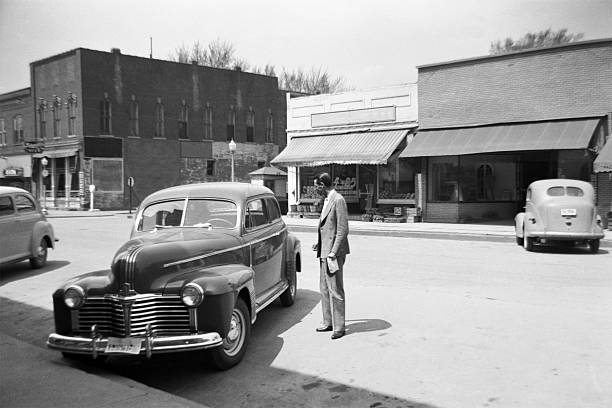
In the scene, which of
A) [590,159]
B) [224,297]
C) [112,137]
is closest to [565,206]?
[590,159]

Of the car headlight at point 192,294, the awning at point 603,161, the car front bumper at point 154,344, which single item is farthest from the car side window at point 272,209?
the awning at point 603,161

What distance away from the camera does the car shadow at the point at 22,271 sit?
10672 millimetres

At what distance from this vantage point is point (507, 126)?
2080 cm

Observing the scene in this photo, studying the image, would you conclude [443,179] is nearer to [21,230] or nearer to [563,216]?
[563,216]

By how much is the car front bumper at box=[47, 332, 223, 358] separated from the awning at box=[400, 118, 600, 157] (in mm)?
16870

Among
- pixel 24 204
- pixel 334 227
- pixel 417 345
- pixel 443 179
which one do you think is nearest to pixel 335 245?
pixel 334 227

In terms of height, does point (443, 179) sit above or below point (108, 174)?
below

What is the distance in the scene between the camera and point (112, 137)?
3784cm

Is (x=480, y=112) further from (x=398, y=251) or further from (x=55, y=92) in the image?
(x=55, y=92)

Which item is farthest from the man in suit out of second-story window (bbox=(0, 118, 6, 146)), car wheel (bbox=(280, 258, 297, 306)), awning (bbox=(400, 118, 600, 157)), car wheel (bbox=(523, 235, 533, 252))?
second-story window (bbox=(0, 118, 6, 146))

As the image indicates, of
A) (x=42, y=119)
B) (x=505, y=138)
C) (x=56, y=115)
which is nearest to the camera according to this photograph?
(x=505, y=138)

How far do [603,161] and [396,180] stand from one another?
28.3 feet

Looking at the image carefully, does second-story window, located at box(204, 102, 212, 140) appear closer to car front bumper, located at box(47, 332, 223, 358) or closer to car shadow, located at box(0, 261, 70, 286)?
car shadow, located at box(0, 261, 70, 286)

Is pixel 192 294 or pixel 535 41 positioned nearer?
pixel 192 294
